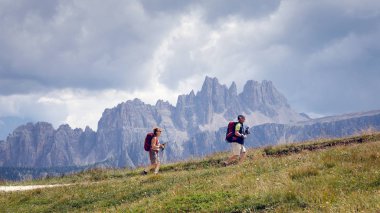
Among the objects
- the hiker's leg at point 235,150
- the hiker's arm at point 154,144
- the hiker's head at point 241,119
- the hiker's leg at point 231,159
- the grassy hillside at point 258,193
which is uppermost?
the hiker's head at point 241,119

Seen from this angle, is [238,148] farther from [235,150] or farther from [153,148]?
[153,148]

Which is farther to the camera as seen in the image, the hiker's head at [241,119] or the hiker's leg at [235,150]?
the hiker's head at [241,119]

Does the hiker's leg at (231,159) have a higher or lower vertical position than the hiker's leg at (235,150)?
lower

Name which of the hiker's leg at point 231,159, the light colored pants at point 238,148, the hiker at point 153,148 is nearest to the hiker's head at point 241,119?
the light colored pants at point 238,148

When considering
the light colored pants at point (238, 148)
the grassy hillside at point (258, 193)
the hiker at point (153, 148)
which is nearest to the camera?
the grassy hillside at point (258, 193)

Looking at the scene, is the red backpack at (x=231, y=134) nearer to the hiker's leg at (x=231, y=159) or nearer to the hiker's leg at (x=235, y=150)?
the hiker's leg at (x=235, y=150)

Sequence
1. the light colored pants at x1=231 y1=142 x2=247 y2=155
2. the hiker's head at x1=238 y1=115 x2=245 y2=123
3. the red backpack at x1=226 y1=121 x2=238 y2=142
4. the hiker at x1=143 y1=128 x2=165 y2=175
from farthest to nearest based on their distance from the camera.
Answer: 1. the hiker at x1=143 y1=128 x2=165 y2=175
2. the hiker's head at x1=238 y1=115 x2=245 y2=123
3. the red backpack at x1=226 y1=121 x2=238 y2=142
4. the light colored pants at x1=231 y1=142 x2=247 y2=155

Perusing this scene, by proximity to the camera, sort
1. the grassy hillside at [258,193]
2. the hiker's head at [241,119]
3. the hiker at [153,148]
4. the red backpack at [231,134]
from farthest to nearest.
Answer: the hiker at [153,148] < the hiker's head at [241,119] < the red backpack at [231,134] < the grassy hillside at [258,193]

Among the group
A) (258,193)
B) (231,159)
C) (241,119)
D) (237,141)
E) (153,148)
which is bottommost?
(258,193)

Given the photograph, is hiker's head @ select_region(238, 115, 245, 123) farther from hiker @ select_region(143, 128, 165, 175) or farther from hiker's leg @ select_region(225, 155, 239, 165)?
hiker @ select_region(143, 128, 165, 175)

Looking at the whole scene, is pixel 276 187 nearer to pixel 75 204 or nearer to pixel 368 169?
pixel 368 169

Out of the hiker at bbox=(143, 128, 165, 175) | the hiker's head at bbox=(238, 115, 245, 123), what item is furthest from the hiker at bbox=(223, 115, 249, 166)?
the hiker at bbox=(143, 128, 165, 175)

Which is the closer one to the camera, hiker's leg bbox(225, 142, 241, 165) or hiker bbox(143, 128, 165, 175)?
hiker's leg bbox(225, 142, 241, 165)

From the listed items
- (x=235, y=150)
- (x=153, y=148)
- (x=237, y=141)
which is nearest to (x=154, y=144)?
(x=153, y=148)
